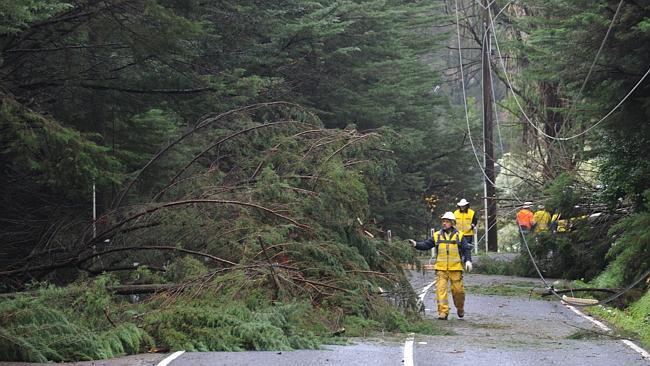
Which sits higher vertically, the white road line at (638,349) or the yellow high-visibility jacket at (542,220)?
the white road line at (638,349)

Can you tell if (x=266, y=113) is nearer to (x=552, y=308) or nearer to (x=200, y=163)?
(x=200, y=163)

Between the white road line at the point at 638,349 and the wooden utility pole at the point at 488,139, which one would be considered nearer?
the white road line at the point at 638,349

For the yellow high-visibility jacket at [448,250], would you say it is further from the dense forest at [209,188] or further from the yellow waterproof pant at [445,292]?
the dense forest at [209,188]

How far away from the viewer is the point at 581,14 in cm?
1825

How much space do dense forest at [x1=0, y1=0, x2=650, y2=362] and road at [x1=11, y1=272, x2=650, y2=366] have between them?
0.77 meters

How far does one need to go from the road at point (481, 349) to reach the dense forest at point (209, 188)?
77 cm

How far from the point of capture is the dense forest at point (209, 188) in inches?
533

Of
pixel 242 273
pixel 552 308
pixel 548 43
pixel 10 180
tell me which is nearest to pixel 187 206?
pixel 242 273

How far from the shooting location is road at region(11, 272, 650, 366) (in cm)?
1156

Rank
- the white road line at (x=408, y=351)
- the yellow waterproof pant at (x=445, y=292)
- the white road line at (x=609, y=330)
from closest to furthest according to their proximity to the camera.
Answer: the white road line at (x=408, y=351) → the white road line at (x=609, y=330) → the yellow waterproof pant at (x=445, y=292)

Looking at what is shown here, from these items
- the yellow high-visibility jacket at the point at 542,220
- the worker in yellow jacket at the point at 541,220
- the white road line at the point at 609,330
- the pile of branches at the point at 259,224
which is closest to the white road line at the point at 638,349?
the white road line at the point at 609,330

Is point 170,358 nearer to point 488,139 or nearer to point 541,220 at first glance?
point 541,220

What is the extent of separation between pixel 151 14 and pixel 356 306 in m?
5.77

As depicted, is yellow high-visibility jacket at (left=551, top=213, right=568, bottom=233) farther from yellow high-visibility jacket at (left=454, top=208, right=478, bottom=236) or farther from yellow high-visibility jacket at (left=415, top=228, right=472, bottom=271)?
yellow high-visibility jacket at (left=415, top=228, right=472, bottom=271)
